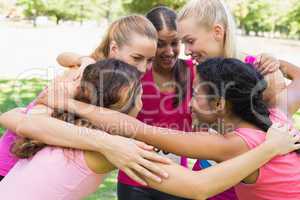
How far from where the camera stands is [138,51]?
308 centimetres

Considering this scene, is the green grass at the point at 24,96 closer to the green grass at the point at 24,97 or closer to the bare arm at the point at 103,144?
the green grass at the point at 24,97

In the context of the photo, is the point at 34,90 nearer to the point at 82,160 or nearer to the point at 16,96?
the point at 16,96

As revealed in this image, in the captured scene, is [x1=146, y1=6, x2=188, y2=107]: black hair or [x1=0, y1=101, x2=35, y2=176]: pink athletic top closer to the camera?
[x1=0, y1=101, x2=35, y2=176]: pink athletic top

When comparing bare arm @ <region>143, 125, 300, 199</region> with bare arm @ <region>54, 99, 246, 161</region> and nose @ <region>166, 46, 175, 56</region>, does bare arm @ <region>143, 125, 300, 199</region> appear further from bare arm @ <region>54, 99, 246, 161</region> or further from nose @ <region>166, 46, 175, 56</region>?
nose @ <region>166, 46, 175, 56</region>

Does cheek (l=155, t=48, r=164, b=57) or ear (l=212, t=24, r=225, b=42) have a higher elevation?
ear (l=212, t=24, r=225, b=42)

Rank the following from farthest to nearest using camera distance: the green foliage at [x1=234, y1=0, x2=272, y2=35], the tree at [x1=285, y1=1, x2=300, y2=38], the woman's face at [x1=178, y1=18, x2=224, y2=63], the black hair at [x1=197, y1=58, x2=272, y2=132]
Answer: the green foliage at [x1=234, y1=0, x2=272, y2=35] < the tree at [x1=285, y1=1, x2=300, y2=38] < the woman's face at [x1=178, y1=18, x2=224, y2=63] < the black hair at [x1=197, y1=58, x2=272, y2=132]

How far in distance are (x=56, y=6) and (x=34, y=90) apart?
36.4 meters

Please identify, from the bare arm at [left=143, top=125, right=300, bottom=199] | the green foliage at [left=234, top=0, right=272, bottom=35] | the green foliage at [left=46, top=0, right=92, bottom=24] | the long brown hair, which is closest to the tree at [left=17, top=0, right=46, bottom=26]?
the green foliage at [left=46, top=0, right=92, bottom=24]

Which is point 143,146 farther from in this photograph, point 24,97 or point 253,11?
point 253,11

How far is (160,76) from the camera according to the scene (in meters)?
3.50

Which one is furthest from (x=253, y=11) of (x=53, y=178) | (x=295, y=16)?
(x=53, y=178)

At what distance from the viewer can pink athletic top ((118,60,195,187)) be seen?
3.33 meters

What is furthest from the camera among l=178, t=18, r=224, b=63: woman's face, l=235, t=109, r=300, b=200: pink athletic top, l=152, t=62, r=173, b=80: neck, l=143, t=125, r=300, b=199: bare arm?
l=152, t=62, r=173, b=80: neck

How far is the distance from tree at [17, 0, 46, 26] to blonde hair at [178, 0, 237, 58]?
4250 centimetres
